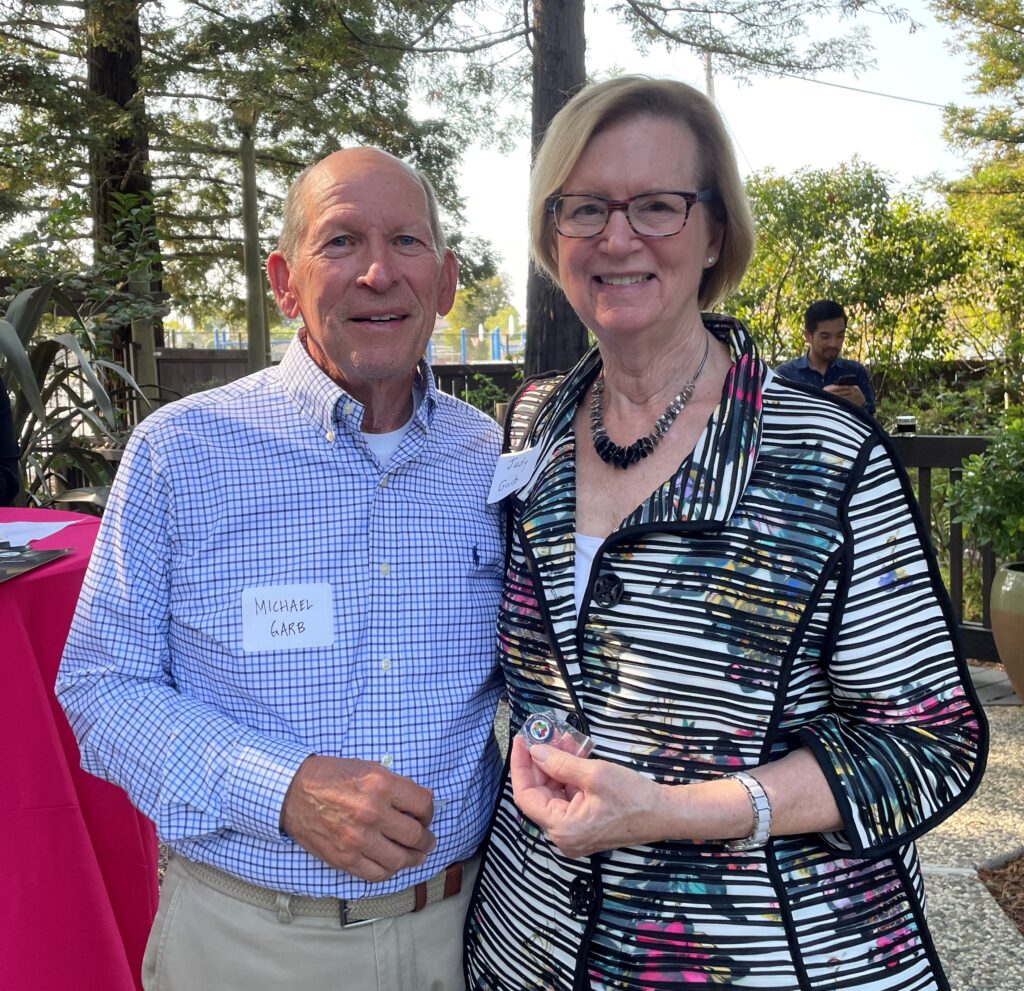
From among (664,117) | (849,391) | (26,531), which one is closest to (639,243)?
(664,117)

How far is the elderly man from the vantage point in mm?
1608

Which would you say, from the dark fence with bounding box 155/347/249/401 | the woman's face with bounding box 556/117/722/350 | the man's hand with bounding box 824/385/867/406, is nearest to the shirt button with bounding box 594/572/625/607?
the woman's face with bounding box 556/117/722/350

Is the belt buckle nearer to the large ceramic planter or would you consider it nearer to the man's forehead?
the man's forehead

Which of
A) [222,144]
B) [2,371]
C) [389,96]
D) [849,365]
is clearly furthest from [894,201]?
[2,371]

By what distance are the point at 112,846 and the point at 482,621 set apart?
124 centimetres

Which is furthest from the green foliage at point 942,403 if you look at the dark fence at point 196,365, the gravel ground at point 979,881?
the dark fence at point 196,365

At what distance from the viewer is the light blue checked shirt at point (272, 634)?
164cm

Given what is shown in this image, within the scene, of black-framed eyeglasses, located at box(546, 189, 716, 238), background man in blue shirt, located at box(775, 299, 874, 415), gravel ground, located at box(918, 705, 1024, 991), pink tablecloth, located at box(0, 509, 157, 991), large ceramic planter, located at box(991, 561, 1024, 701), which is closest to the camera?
black-framed eyeglasses, located at box(546, 189, 716, 238)

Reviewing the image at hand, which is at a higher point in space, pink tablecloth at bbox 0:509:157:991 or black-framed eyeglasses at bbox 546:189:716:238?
black-framed eyeglasses at bbox 546:189:716:238

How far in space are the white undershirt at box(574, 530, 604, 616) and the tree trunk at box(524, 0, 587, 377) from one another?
4.01 meters

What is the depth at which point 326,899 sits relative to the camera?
1685mm

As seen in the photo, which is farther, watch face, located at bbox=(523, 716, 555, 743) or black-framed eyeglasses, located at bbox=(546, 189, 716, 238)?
black-framed eyeglasses, located at bbox=(546, 189, 716, 238)

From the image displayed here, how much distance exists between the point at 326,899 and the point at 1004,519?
15.0 feet

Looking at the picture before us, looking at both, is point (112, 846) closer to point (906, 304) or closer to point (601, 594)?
point (601, 594)
